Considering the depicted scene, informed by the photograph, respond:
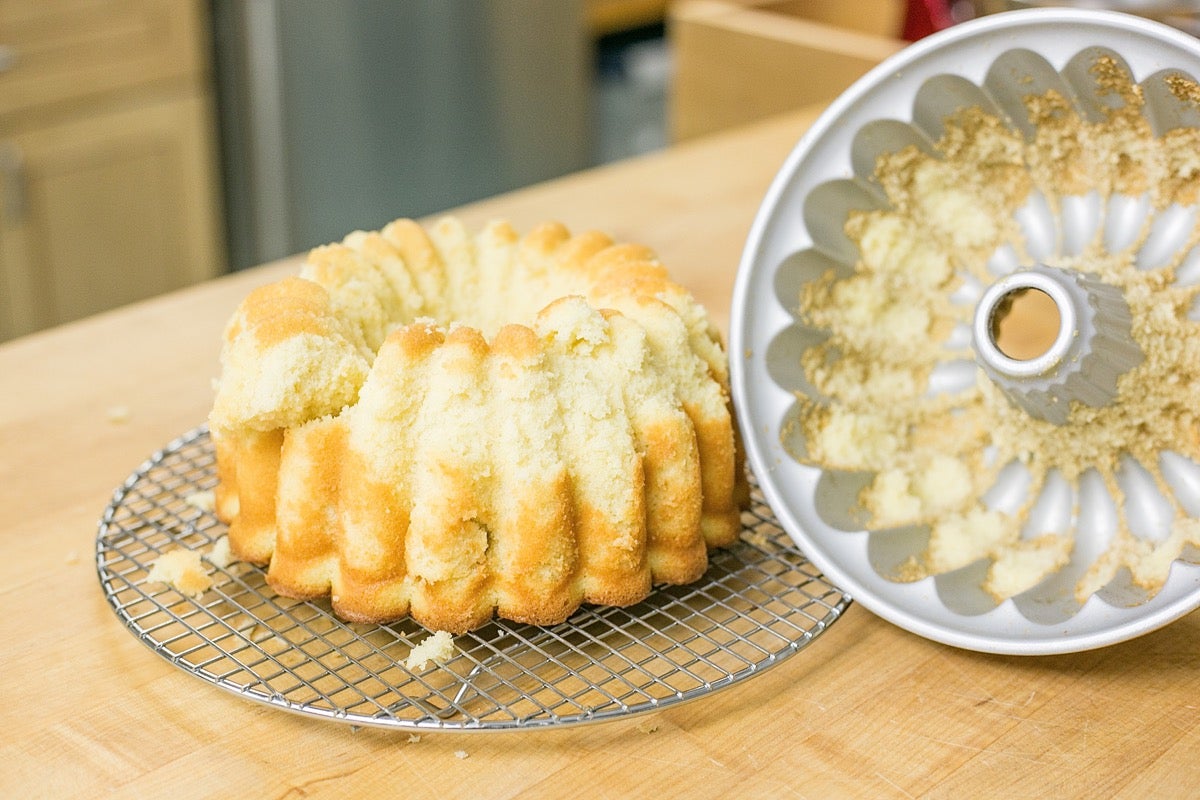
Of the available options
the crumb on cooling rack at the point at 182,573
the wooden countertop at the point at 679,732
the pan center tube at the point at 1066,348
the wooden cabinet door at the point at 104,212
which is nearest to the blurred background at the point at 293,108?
the wooden cabinet door at the point at 104,212

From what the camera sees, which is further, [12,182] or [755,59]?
[12,182]

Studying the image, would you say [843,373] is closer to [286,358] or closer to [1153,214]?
[1153,214]

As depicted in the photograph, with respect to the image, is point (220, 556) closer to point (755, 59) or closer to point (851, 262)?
point (851, 262)

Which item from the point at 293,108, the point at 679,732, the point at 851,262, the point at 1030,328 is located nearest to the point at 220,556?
the point at 679,732

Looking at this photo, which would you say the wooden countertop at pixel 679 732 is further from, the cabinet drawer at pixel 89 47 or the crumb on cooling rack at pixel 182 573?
the cabinet drawer at pixel 89 47

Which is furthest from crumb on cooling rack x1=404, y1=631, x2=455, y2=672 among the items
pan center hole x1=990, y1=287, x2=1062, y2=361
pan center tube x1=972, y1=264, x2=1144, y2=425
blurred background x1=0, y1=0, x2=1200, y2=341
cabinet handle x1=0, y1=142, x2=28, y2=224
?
cabinet handle x1=0, y1=142, x2=28, y2=224

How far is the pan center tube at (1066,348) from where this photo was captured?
77 cm

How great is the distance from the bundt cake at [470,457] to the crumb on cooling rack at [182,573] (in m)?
0.03

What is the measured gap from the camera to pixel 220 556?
89 centimetres

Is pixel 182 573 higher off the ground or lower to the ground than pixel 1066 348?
lower

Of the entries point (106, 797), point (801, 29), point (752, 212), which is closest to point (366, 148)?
point (801, 29)

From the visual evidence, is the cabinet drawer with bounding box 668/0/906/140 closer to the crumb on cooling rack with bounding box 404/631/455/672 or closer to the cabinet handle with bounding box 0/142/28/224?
the cabinet handle with bounding box 0/142/28/224

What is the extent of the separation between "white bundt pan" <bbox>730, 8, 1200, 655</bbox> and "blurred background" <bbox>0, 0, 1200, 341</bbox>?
89cm

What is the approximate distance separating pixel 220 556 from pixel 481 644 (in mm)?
203
